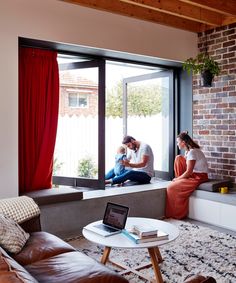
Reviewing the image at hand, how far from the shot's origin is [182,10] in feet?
14.6

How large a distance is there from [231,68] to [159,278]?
3250 mm

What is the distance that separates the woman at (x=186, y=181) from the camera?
15.3 feet

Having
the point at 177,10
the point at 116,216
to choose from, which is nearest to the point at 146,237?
the point at 116,216

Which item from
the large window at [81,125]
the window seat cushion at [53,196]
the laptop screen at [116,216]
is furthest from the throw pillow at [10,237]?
the large window at [81,125]

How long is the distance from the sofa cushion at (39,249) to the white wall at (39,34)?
1192mm

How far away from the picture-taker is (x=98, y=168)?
467cm

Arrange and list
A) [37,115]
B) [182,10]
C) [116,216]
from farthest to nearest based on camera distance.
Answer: [182,10]
[37,115]
[116,216]

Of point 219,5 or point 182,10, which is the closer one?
point 219,5

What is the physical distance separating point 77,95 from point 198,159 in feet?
6.09

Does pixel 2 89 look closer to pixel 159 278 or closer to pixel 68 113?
pixel 68 113

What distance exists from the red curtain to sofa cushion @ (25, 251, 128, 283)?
183 centimetres

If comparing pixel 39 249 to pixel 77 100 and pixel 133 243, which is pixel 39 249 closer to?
pixel 133 243

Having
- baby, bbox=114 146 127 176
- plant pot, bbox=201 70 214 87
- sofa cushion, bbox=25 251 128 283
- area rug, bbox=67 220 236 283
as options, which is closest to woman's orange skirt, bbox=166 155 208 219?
area rug, bbox=67 220 236 283

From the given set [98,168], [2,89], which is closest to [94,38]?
[2,89]
